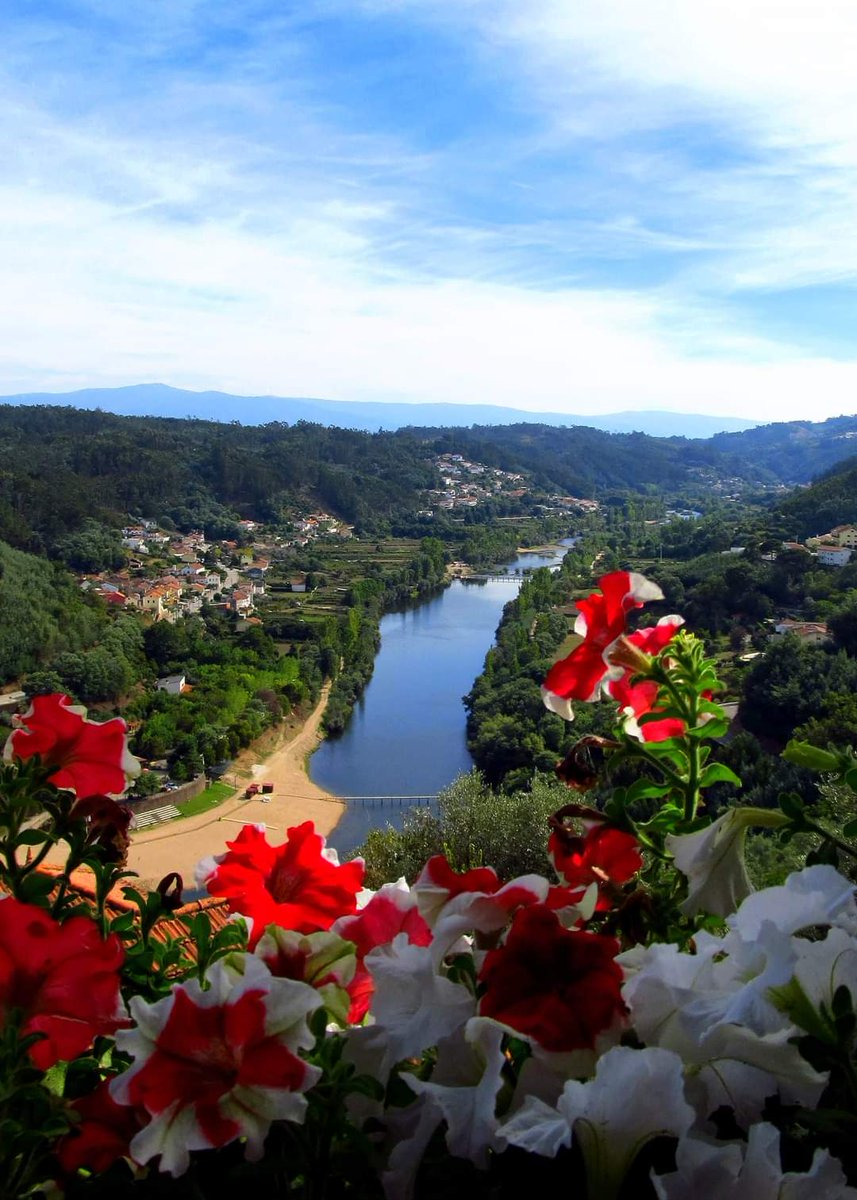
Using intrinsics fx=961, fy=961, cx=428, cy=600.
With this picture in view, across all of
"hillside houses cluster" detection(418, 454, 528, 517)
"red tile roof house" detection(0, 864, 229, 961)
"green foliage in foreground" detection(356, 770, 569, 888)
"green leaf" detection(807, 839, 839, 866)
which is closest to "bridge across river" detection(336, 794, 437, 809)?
"green foliage in foreground" detection(356, 770, 569, 888)

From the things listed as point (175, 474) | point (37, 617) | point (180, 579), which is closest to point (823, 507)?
point (180, 579)

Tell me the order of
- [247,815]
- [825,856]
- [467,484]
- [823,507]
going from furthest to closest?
[467,484], [823,507], [247,815], [825,856]

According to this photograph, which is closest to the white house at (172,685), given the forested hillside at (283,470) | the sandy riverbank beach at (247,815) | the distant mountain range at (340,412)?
the sandy riverbank beach at (247,815)

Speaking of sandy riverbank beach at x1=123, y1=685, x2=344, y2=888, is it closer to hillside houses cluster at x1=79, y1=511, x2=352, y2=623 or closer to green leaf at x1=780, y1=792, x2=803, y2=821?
hillside houses cluster at x1=79, y1=511, x2=352, y2=623

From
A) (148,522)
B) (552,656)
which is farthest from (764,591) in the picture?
(148,522)

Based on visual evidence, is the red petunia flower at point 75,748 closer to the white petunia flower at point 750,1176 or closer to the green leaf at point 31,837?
the green leaf at point 31,837

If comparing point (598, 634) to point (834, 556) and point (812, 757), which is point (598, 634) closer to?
point (812, 757)
